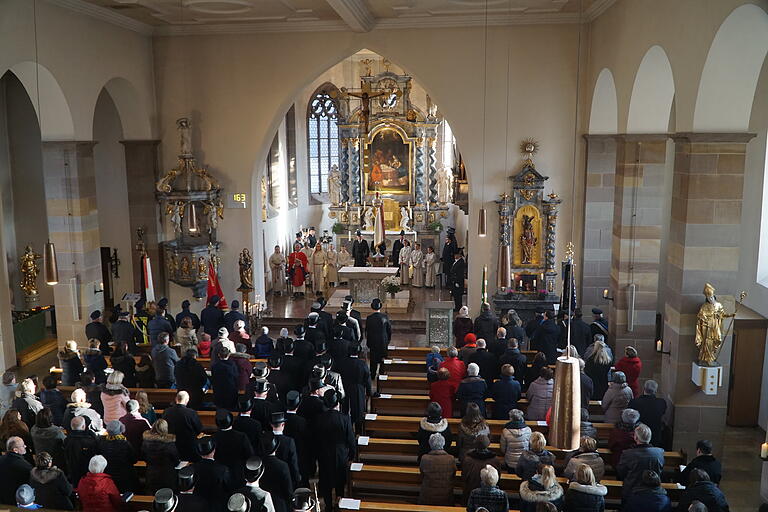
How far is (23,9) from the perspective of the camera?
11.6 metres

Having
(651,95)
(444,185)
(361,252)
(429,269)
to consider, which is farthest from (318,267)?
(651,95)

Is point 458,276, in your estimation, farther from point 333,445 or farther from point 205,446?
point 205,446

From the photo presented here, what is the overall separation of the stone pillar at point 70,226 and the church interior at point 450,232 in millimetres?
41

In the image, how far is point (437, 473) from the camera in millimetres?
7352

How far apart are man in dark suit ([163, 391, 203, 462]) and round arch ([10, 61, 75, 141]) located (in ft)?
22.9

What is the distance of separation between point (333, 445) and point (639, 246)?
7315 mm

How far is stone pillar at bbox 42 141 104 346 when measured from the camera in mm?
13023

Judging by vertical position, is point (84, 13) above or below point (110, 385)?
above

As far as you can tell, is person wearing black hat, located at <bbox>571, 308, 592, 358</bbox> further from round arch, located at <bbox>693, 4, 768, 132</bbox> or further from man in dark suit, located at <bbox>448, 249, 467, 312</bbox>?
man in dark suit, located at <bbox>448, 249, 467, 312</bbox>

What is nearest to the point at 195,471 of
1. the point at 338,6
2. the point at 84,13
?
the point at 338,6

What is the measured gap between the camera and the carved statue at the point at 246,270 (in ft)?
52.6

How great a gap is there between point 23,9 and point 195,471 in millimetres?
8924

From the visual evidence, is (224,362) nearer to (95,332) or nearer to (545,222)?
(95,332)

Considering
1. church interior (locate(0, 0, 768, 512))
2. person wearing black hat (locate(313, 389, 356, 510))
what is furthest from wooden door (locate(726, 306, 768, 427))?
person wearing black hat (locate(313, 389, 356, 510))
